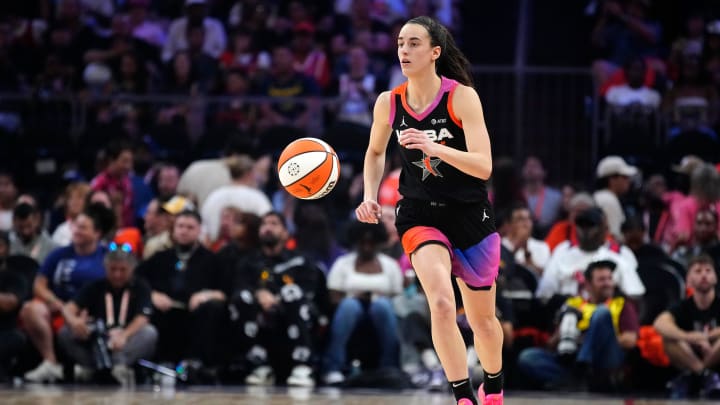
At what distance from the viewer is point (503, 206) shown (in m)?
12.9

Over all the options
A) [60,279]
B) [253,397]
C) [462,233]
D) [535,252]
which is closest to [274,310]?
[253,397]

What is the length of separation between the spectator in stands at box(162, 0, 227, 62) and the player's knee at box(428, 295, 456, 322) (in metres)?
9.17

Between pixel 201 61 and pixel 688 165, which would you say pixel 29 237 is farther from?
pixel 688 165

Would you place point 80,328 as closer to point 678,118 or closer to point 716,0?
point 678,118

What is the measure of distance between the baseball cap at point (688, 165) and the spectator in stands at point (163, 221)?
4983 mm

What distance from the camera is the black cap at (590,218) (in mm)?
11305

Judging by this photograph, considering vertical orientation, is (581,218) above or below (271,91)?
below

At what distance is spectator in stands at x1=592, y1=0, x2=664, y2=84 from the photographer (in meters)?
15.5

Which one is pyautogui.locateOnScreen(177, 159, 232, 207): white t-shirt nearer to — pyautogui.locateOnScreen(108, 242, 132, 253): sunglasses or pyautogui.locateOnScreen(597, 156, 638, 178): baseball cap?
pyautogui.locateOnScreen(108, 242, 132, 253): sunglasses

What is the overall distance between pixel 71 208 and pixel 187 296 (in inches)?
71.3

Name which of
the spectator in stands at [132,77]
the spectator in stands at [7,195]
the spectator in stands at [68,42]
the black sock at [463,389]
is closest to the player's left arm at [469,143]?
the black sock at [463,389]

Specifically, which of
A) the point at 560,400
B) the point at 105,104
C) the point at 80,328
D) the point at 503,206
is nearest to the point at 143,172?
the point at 105,104

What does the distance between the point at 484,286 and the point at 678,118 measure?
7.69m

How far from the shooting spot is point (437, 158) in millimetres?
6996
